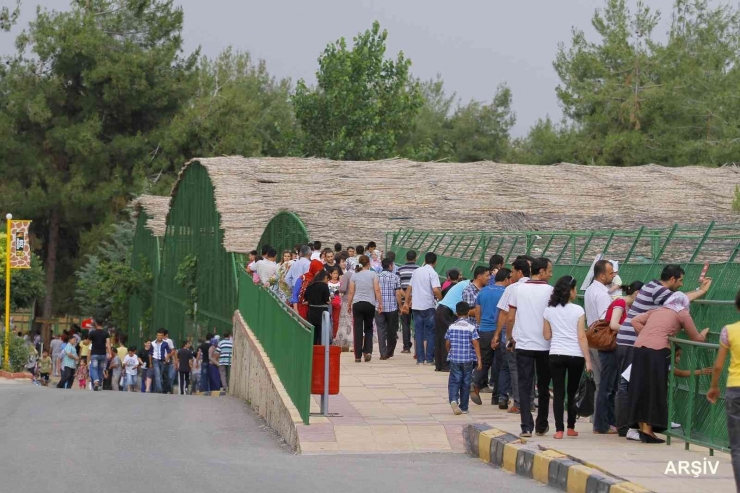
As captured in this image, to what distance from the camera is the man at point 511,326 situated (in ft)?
41.8

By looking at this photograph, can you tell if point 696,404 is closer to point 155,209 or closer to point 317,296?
point 317,296

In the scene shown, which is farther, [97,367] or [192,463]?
[97,367]

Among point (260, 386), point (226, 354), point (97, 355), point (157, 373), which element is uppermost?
point (260, 386)

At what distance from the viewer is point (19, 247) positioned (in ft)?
128

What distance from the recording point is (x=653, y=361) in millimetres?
10680

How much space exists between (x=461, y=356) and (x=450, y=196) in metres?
24.3

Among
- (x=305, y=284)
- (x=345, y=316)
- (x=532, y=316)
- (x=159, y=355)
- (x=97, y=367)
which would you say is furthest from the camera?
(x=159, y=355)

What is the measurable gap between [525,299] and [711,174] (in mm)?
33433

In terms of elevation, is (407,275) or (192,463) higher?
(407,275)

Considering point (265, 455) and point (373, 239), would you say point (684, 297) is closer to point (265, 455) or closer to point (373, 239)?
point (265, 455)

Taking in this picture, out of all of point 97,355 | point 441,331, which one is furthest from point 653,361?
point 97,355

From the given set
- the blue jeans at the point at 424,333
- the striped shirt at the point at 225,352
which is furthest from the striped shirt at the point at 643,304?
the striped shirt at the point at 225,352

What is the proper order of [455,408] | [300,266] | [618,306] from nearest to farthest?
[618,306] < [455,408] < [300,266]

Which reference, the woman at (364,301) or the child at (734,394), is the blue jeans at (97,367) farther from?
the child at (734,394)
